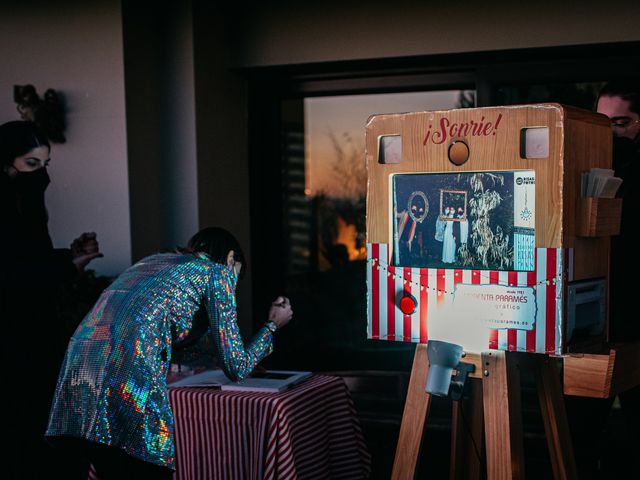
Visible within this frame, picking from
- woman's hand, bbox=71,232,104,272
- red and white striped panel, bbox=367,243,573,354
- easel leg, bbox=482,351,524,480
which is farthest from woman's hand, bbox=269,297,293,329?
woman's hand, bbox=71,232,104,272

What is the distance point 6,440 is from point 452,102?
2952mm

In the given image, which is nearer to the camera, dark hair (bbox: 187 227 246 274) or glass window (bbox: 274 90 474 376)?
dark hair (bbox: 187 227 246 274)

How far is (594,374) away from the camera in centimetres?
237

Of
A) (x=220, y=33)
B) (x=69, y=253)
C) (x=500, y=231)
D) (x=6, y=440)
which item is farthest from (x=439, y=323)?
(x=220, y=33)

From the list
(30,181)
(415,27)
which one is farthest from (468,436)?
(415,27)

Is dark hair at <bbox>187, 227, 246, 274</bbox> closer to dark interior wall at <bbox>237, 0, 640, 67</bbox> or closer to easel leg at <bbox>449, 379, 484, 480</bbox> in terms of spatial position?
easel leg at <bbox>449, 379, 484, 480</bbox>

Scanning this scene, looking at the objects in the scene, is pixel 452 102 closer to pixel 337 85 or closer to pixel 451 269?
pixel 337 85

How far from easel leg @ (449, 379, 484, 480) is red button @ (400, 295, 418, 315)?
16.0 inches

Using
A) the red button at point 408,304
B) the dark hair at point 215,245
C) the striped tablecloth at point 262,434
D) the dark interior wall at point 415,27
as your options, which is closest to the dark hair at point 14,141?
the dark hair at point 215,245

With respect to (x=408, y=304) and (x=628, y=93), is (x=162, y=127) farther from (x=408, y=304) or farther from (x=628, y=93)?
(x=628, y=93)

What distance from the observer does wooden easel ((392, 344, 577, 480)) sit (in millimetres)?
2510

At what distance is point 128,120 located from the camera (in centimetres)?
454

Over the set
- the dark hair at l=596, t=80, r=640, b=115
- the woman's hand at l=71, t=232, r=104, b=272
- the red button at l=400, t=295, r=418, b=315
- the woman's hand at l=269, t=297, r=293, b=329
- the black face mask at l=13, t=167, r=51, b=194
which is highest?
the dark hair at l=596, t=80, r=640, b=115

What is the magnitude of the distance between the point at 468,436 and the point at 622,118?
1236 mm
